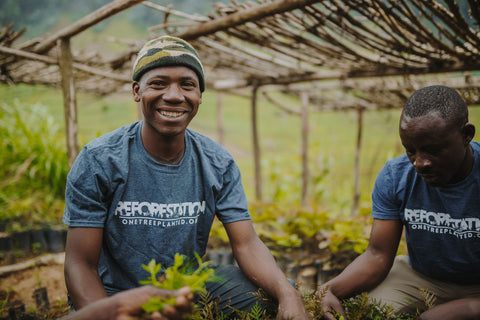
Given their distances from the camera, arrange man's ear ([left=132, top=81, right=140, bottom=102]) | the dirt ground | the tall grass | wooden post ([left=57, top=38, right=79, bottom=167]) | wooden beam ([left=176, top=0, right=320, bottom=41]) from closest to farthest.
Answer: man's ear ([left=132, top=81, right=140, bottom=102])
wooden beam ([left=176, top=0, right=320, bottom=41])
the dirt ground
wooden post ([left=57, top=38, right=79, bottom=167])
the tall grass

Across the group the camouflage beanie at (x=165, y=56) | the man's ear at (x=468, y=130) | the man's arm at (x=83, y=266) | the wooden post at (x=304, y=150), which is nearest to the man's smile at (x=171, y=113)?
the camouflage beanie at (x=165, y=56)

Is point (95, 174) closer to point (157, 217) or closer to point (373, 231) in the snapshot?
point (157, 217)

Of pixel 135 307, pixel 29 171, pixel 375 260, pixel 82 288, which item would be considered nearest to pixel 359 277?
pixel 375 260

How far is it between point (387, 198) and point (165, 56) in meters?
1.56

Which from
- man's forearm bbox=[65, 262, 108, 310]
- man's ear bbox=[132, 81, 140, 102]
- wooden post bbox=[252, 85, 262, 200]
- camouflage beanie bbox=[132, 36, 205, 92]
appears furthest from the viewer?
wooden post bbox=[252, 85, 262, 200]

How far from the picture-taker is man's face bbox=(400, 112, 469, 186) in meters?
1.69

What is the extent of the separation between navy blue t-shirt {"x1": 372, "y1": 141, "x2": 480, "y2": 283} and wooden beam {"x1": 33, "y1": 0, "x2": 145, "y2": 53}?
2.25m

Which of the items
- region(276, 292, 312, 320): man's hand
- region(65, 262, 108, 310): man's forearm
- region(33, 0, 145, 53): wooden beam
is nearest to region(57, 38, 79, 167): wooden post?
region(33, 0, 145, 53): wooden beam

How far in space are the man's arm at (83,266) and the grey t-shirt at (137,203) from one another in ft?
0.19

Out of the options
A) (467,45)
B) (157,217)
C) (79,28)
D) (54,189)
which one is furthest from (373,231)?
(54,189)

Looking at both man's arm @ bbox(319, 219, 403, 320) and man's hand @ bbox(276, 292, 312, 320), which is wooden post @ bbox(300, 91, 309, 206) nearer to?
man's arm @ bbox(319, 219, 403, 320)

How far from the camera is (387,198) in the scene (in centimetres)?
206

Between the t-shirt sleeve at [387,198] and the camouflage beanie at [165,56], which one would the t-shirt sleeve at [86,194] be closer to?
the camouflage beanie at [165,56]

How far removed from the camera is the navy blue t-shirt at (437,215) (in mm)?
1888
